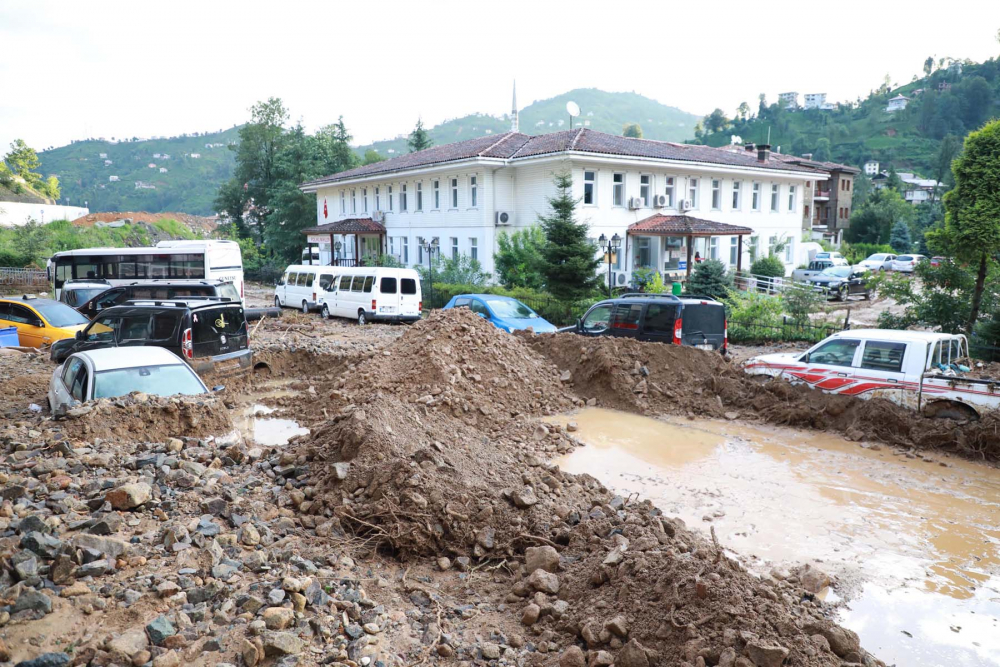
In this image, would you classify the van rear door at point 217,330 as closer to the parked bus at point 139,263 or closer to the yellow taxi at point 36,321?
the yellow taxi at point 36,321

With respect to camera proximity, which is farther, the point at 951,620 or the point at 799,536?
the point at 799,536

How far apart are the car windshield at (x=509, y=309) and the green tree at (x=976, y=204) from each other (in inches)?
391

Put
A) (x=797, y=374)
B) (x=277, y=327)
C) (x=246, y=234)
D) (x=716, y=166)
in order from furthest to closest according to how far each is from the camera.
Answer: (x=246, y=234)
(x=716, y=166)
(x=277, y=327)
(x=797, y=374)

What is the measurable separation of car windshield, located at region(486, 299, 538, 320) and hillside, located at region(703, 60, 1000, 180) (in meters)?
93.4

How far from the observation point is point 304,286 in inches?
1118

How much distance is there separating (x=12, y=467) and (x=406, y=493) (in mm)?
3978

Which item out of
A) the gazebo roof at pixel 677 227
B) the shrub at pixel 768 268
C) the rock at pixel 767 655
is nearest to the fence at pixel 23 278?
the gazebo roof at pixel 677 227

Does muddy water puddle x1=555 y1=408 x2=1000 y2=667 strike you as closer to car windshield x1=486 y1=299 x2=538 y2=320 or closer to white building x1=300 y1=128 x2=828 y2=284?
car windshield x1=486 y1=299 x2=538 y2=320

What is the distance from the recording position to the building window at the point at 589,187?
101 feet

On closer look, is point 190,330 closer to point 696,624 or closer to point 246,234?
point 696,624

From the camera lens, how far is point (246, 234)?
63.7 meters

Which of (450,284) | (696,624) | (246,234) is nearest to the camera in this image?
(696,624)

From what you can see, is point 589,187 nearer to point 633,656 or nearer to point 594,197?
point 594,197

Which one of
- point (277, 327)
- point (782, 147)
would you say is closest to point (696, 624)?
point (277, 327)
